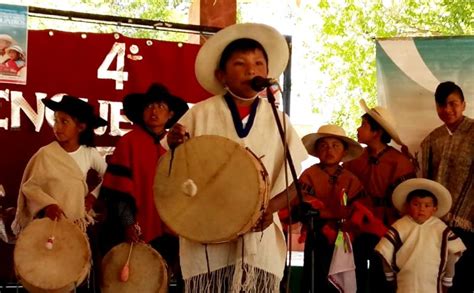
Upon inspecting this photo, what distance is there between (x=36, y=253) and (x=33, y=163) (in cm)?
64

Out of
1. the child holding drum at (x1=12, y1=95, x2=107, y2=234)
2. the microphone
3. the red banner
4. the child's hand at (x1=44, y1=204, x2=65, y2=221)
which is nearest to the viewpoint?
the microphone

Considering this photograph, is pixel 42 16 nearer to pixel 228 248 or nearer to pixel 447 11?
pixel 228 248

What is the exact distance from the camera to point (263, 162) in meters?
3.01

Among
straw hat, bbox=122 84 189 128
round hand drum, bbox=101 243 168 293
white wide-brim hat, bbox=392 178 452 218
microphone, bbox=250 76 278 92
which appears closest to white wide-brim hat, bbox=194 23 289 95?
microphone, bbox=250 76 278 92

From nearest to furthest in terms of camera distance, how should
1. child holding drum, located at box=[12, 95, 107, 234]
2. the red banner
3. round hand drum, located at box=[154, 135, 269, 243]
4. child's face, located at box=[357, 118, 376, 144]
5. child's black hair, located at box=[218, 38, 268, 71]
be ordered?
round hand drum, located at box=[154, 135, 269, 243] → child's black hair, located at box=[218, 38, 268, 71] → child holding drum, located at box=[12, 95, 107, 234] → the red banner → child's face, located at box=[357, 118, 376, 144]

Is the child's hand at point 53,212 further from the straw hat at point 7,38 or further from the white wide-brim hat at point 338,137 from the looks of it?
the white wide-brim hat at point 338,137

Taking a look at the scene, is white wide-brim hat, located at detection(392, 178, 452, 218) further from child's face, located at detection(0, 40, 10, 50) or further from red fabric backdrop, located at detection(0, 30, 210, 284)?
child's face, located at detection(0, 40, 10, 50)

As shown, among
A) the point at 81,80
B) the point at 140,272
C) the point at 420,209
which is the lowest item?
the point at 140,272

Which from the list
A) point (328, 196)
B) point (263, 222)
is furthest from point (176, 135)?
point (328, 196)

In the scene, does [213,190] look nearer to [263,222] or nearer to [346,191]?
[263,222]

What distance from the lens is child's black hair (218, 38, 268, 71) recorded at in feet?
9.95

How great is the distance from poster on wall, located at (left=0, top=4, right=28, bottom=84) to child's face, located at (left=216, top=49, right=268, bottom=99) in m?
2.38

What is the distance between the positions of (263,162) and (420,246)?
2.00 m

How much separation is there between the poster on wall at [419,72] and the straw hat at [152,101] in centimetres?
188
